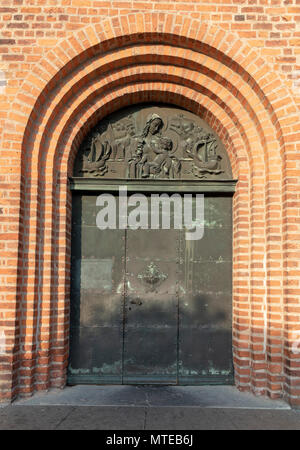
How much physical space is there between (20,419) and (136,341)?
1.70 meters

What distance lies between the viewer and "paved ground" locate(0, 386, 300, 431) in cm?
371

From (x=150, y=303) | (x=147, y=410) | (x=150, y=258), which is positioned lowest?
(x=147, y=410)

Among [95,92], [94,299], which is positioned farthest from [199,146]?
[94,299]

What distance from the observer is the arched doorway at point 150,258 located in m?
4.94

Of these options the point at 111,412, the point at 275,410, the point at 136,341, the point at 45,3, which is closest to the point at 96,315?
the point at 136,341

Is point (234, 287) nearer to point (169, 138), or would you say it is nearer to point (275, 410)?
point (275, 410)

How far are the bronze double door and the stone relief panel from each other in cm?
48

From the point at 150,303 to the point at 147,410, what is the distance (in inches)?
53.8

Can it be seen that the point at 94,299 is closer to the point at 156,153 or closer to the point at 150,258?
the point at 150,258

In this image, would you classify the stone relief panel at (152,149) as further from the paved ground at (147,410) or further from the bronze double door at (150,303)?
the paved ground at (147,410)

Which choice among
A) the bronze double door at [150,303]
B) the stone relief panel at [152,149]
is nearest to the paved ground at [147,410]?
the bronze double door at [150,303]

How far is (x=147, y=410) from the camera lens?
13.3ft

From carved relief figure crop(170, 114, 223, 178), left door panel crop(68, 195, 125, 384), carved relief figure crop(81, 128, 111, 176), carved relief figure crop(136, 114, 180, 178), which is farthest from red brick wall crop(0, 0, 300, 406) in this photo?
carved relief figure crop(136, 114, 180, 178)

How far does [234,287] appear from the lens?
4.95 meters
